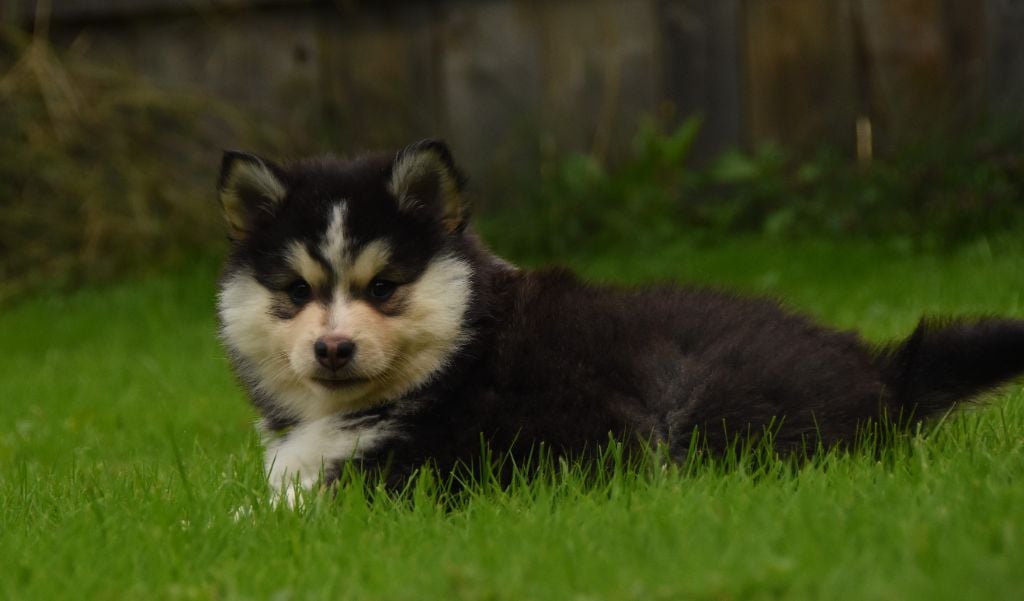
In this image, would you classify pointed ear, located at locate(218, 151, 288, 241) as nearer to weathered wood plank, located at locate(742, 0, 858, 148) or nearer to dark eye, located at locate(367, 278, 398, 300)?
dark eye, located at locate(367, 278, 398, 300)

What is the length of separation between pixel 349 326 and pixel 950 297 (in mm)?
4667

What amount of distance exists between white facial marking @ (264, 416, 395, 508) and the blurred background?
5866mm

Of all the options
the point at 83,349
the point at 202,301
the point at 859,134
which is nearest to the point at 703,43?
the point at 859,134

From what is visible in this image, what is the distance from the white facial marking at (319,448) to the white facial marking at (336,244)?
49 cm

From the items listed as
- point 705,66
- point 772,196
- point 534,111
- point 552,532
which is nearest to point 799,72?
point 705,66

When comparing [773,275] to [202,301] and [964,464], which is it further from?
[964,464]

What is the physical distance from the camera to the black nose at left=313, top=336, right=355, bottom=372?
13.1 ft

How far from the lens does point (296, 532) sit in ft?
11.5

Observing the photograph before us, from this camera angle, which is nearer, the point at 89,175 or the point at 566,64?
the point at 566,64

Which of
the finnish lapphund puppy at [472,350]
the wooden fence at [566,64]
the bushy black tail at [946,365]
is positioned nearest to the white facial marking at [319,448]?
the finnish lapphund puppy at [472,350]

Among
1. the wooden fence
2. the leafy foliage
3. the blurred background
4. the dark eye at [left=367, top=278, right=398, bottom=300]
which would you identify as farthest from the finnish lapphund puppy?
the wooden fence

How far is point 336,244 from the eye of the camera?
162 inches

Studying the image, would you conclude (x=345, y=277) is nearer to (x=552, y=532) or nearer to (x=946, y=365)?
(x=552, y=532)

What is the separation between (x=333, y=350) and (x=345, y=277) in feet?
0.81
